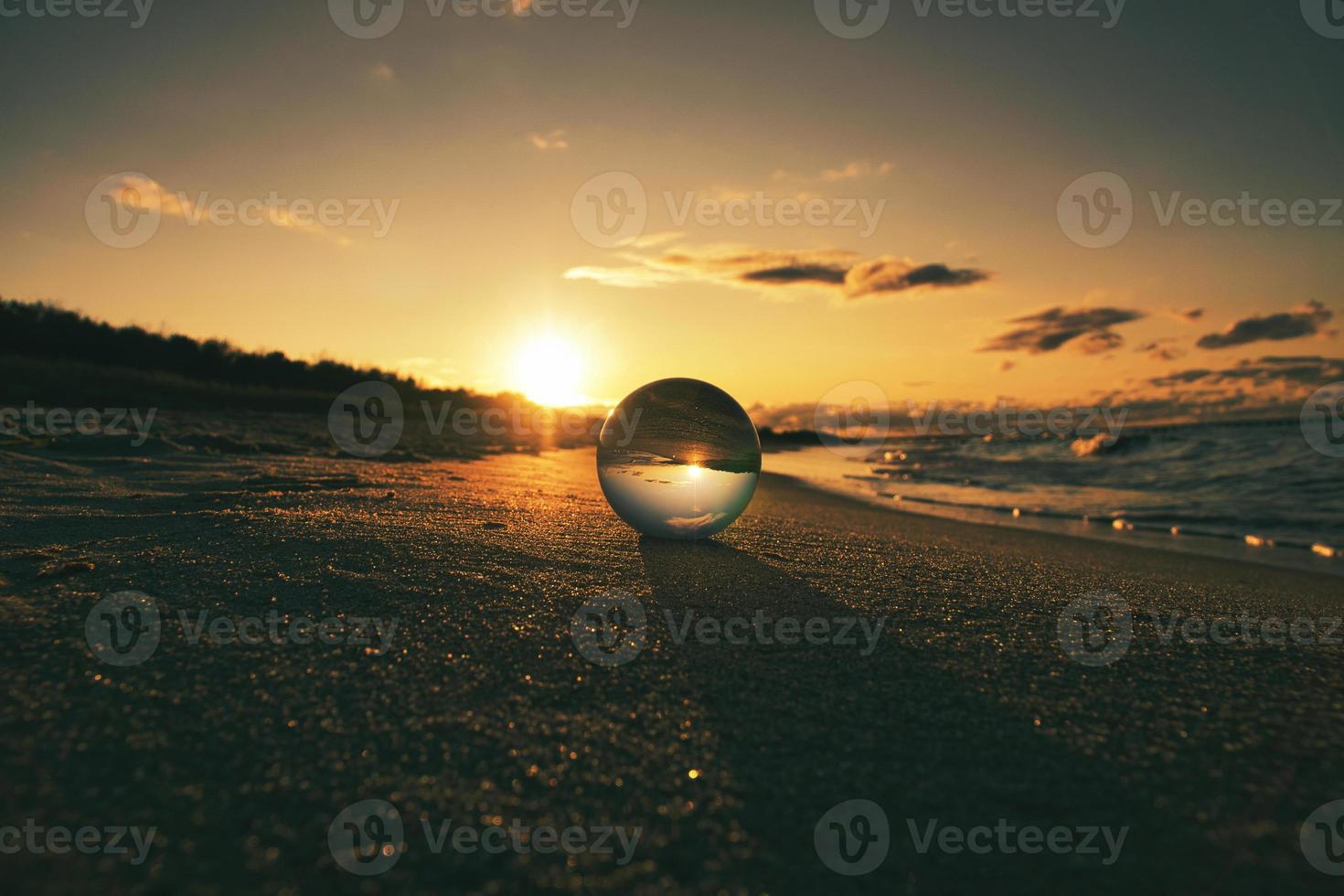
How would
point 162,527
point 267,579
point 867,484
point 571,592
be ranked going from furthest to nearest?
point 867,484 → point 162,527 → point 571,592 → point 267,579

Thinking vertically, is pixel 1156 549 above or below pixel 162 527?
above

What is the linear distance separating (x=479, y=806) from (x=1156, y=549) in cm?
722

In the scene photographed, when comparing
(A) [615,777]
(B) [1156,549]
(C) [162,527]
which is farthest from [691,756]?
(B) [1156,549]

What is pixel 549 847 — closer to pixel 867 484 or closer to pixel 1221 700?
pixel 1221 700

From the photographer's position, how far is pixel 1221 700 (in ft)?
6.18

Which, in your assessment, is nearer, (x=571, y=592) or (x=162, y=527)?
(x=571, y=592)
